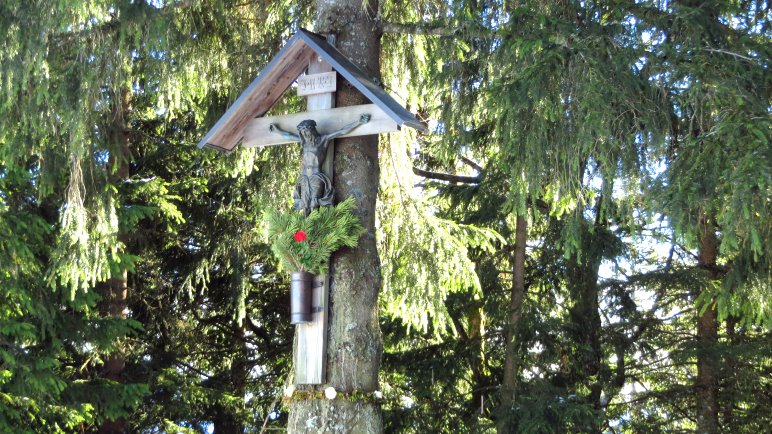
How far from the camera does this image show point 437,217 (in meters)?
10.0

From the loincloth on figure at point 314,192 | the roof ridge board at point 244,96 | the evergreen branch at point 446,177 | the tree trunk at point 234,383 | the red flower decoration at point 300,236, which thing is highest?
the evergreen branch at point 446,177

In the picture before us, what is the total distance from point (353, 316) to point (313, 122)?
112 centimetres

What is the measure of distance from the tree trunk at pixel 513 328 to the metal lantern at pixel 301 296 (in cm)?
520

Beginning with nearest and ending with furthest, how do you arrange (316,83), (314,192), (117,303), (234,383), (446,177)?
(314,192) → (316,83) → (117,303) → (446,177) → (234,383)

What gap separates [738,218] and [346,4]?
2.74 meters

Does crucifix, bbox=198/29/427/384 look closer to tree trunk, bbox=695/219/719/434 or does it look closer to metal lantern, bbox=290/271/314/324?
metal lantern, bbox=290/271/314/324

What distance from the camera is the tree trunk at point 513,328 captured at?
9711 millimetres

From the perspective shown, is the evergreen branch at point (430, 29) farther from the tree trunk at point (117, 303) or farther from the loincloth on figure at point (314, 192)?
the tree trunk at point (117, 303)

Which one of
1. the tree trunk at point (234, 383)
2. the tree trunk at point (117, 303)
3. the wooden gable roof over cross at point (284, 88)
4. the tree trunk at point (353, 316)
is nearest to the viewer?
the tree trunk at point (353, 316)

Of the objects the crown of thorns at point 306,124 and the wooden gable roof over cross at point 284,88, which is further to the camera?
the crown of thorns at point 306,124

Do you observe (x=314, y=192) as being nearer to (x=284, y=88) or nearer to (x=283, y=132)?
(x=283, y=132)

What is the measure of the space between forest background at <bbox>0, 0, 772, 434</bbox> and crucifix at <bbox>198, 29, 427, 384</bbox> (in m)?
0.52

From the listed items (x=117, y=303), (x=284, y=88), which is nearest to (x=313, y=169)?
(x=284, y=88)

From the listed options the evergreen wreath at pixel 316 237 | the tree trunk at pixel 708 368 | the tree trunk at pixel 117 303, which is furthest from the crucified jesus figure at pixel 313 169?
the tree trunk at pixel 708 368
